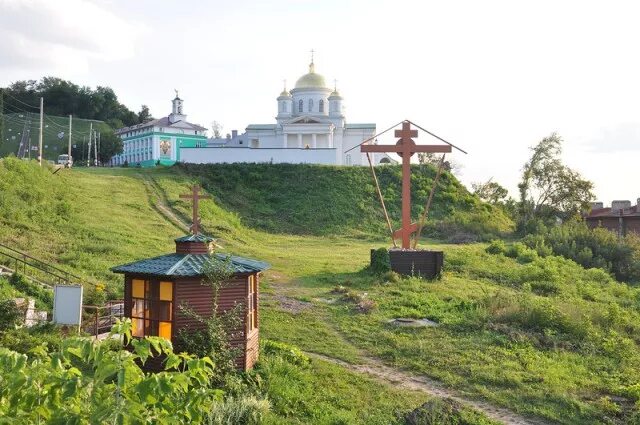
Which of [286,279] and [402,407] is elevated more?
[286,279]

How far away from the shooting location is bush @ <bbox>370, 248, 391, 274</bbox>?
2416 cm

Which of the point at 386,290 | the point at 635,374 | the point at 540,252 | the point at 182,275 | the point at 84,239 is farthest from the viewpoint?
the point at 540,252

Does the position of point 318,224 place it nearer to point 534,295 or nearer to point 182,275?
point 534,295

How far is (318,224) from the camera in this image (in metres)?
42.0

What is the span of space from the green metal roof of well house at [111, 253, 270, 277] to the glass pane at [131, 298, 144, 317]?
701mm

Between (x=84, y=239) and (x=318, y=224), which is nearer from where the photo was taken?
(x=84, y=239)

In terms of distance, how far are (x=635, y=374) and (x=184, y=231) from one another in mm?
22817

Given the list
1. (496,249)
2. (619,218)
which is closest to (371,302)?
(496,249)

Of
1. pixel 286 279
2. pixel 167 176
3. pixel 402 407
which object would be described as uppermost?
pixel 167 176

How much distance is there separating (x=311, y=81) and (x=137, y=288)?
5608cm

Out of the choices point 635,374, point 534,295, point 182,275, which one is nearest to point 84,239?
point 182,275

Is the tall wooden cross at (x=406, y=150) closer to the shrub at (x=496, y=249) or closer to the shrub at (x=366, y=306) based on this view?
the shrub at (x=366, y=306)

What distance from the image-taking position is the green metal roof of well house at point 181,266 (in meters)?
12.2

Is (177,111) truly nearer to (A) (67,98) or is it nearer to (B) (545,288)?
(A) (67,98)
